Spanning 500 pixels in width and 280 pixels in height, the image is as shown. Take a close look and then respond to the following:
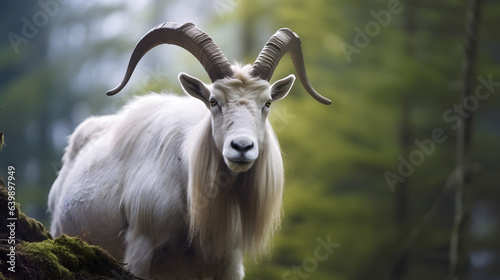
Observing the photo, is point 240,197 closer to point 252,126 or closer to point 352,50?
point 252,126

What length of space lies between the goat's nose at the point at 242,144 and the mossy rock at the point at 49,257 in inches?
38.2

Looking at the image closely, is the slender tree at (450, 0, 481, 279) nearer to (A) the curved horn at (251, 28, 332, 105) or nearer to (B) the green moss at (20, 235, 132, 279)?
(A) the curved horn at (251, 28, 332, 105)

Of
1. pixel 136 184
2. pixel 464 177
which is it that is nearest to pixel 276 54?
pixel 136 184

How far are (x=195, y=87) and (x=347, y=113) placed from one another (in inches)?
245

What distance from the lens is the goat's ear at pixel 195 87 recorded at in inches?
161

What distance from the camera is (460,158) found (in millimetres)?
8172

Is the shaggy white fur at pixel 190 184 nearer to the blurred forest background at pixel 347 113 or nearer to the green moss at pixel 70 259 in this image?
the green moss at pixel 70 259

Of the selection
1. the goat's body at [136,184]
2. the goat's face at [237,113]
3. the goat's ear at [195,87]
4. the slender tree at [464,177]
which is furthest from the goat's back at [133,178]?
the slender tree at [464,177]

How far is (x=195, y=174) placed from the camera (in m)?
4.19

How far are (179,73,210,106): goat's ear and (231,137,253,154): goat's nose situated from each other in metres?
0.68

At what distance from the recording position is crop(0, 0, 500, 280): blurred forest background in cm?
973

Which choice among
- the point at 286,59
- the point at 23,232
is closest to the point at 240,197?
the point at 23,232

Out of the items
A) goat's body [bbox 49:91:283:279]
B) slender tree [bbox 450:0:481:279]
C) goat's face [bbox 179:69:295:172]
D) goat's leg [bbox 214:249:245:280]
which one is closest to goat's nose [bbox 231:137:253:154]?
goat's face [bbox 179:69:295:172]

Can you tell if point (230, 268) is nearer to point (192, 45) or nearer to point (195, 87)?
point (195, 87)
